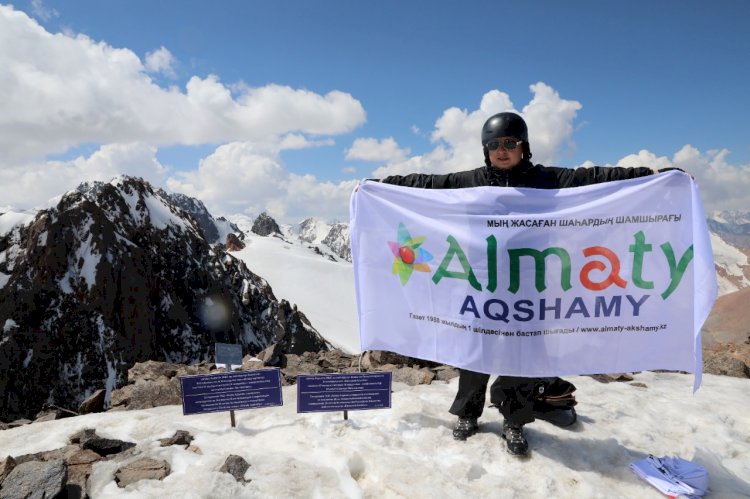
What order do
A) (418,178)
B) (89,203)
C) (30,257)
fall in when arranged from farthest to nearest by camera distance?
(89,203)
(30,257)
(418,178)

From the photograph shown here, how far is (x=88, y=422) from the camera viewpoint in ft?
20.1

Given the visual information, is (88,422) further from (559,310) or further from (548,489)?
(559,310)

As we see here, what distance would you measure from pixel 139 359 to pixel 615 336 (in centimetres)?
4698

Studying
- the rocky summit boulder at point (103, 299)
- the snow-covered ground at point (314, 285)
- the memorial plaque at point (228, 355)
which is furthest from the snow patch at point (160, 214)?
the memorial plaque at point (228, 355)

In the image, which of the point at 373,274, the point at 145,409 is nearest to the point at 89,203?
the point at 145,409

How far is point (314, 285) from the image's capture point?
9188 cm

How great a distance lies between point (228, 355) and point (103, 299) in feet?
133

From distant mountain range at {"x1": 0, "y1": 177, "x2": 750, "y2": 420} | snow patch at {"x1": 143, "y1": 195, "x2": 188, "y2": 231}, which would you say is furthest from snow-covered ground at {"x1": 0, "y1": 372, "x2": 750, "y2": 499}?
snow patch at {"x1": 143, "y1": 195, "x2": 188, "y2": 231}

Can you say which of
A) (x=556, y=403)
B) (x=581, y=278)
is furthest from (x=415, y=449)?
(x=581, y=278)

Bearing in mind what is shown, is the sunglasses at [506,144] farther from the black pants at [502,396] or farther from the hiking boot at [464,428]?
the hiking boot at [464,428]

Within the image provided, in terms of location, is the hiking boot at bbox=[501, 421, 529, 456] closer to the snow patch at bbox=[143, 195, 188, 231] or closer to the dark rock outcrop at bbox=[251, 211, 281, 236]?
the snow patch at bbox=[143, 195, 188, 231]

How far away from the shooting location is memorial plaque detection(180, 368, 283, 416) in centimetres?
564

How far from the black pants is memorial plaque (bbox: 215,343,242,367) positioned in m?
4.33

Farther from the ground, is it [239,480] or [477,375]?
[477,375]
